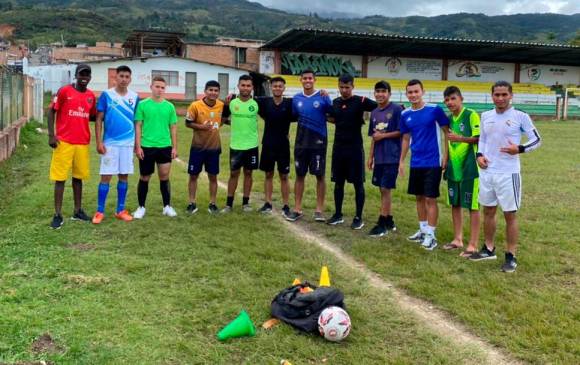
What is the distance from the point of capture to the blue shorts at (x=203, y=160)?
7.70m

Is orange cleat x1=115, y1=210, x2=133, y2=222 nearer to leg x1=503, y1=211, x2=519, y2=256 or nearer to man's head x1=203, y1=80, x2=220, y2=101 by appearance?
man's head x1=203, y1=80, x2=220, y2=101

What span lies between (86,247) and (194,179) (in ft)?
7.23

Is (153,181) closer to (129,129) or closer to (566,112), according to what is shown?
(129,129)

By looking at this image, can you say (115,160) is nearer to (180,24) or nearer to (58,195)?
(58,195)

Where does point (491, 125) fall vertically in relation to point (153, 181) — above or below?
above

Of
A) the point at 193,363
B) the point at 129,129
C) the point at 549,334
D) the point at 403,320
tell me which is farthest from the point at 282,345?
the point at 129,129

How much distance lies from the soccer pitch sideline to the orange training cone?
0.07 meters

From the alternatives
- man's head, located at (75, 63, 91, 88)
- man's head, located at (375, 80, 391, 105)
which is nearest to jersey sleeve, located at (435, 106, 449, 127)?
man's head, located at (375, 80, 391, 105)

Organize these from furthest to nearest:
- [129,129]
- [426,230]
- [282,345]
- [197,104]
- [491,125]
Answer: [197,104] < [129,129] < [426,230] < [491,125] < [282,345]

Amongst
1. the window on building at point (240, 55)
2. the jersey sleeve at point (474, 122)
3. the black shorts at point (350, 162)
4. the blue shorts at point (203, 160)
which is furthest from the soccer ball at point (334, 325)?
the window on building at point (240, 55)

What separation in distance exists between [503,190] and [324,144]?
8.44 ft

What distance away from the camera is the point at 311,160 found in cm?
752

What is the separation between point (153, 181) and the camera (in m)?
10.6

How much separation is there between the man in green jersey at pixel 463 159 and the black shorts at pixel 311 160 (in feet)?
5.89
